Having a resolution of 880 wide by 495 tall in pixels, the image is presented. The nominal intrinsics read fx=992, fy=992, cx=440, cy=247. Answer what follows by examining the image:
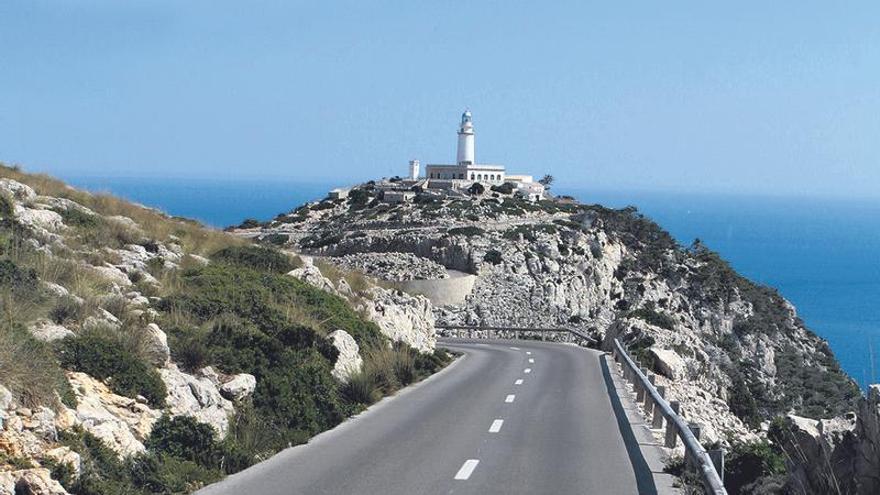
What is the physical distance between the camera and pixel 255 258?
79.2 ft

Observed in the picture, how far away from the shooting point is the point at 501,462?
39.7 ft

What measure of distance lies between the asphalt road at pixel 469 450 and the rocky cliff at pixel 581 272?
32912mm

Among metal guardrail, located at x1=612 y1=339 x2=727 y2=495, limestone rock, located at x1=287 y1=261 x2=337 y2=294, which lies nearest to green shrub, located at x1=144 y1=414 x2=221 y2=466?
metal guardrail, located at x1=612 y1=339 x2=727 y2=495

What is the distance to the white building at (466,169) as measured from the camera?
4688 inches

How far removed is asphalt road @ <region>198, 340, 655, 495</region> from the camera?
10.7m

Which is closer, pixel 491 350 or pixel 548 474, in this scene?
pixel 548 474

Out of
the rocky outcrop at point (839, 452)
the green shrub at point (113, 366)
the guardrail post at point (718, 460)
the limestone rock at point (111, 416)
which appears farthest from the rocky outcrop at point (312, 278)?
the rocky outcrop at point (839, 452)

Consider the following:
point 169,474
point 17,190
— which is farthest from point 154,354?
point 17,190

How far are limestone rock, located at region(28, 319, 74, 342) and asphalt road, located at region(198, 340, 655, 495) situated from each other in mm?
2809

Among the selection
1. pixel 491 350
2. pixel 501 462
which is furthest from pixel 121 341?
pixel 491 350

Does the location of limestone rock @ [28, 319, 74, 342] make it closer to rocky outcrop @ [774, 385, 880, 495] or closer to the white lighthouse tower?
rocky outcrop @ [774, 385, 880, 495]

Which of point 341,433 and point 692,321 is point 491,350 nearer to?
point 341,433

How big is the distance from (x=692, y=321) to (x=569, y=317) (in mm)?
10534

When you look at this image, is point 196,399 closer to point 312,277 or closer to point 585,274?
point 312,277
